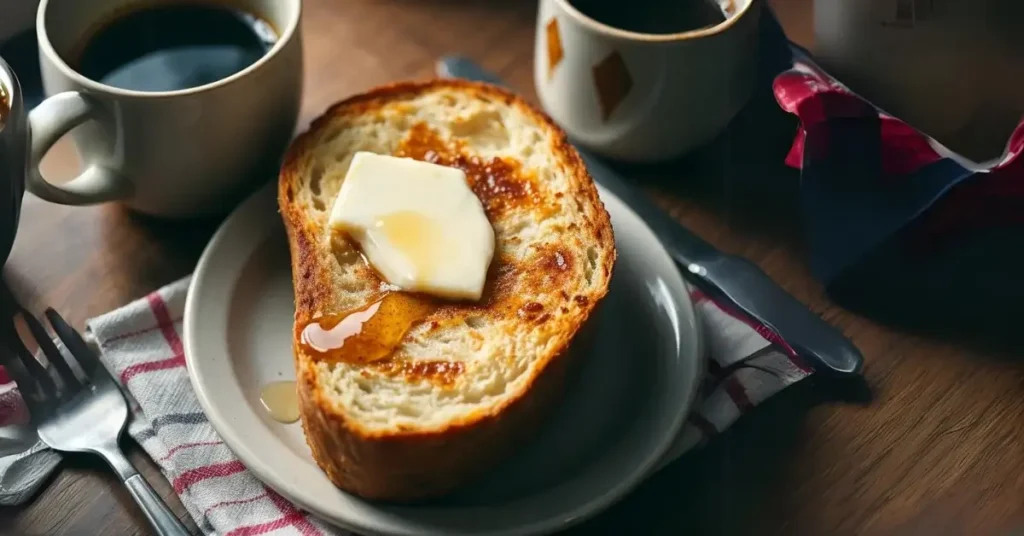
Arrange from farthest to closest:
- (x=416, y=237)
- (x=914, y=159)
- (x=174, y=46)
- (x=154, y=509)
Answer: (x=174, y=46), (x=914, y=159), (x=416, y=237), (x=154, y=509)

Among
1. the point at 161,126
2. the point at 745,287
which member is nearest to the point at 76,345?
the point at 161,126

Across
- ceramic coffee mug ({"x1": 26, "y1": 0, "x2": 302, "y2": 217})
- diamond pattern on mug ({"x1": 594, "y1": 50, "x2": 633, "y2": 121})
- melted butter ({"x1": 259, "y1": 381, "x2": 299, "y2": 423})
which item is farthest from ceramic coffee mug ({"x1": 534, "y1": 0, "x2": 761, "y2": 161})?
melted butter ({"x1": 259, "y1": 381, "x2": 299, "y2": 423})

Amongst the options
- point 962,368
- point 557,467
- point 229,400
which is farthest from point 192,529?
point 962,368

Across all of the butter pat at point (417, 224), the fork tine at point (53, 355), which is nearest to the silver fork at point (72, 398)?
the fork tine at point (53, 355)

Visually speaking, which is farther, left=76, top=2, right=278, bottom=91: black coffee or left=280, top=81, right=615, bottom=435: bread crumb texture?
left=76, top=2, right=278, bottom=91: black coffee

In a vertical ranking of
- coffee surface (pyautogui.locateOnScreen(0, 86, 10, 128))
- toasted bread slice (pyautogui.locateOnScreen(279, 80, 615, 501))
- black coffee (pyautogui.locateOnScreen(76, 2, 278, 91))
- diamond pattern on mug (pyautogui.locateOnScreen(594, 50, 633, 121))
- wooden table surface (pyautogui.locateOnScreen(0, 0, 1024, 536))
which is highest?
coffee surface (pyautogui.locateOnScreen(0, 86, 10, 128))

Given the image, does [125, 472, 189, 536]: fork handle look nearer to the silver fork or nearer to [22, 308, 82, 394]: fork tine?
the silver fork

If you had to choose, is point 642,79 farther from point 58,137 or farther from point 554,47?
point 58,137
